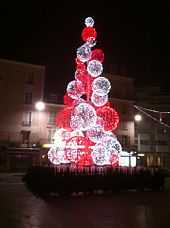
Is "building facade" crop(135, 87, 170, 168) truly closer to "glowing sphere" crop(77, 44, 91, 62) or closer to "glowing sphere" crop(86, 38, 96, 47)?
"glowing sphere" crop(86, 38, 96, 47)

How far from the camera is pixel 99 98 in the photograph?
1845 cm

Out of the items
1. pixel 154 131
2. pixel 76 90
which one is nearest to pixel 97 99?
pixel 76 90

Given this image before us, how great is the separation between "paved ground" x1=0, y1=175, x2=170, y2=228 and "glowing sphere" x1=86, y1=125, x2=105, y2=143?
3.20 meters

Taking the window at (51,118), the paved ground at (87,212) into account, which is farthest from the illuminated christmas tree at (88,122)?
the window at (51,118)

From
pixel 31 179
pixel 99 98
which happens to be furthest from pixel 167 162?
pixel 31 179

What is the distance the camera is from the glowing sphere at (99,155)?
17234 millimetres

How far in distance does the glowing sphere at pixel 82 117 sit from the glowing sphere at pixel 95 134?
0.50 metres

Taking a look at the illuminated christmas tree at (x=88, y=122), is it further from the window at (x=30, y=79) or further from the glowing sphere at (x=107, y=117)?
the window at (x=30, y=79)

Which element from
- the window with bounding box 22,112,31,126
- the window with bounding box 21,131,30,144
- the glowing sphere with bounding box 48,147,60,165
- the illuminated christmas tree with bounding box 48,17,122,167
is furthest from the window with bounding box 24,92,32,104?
the glowing sphere with bounding box 48,147,60,165

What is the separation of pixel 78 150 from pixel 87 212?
6.51 m

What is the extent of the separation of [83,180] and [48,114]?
70.7ft

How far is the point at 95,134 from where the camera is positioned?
17672 millimetres

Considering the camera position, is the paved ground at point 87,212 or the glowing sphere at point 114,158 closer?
the paved ground at point 87,212

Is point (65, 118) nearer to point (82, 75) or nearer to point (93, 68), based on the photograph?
point (82, 75)
